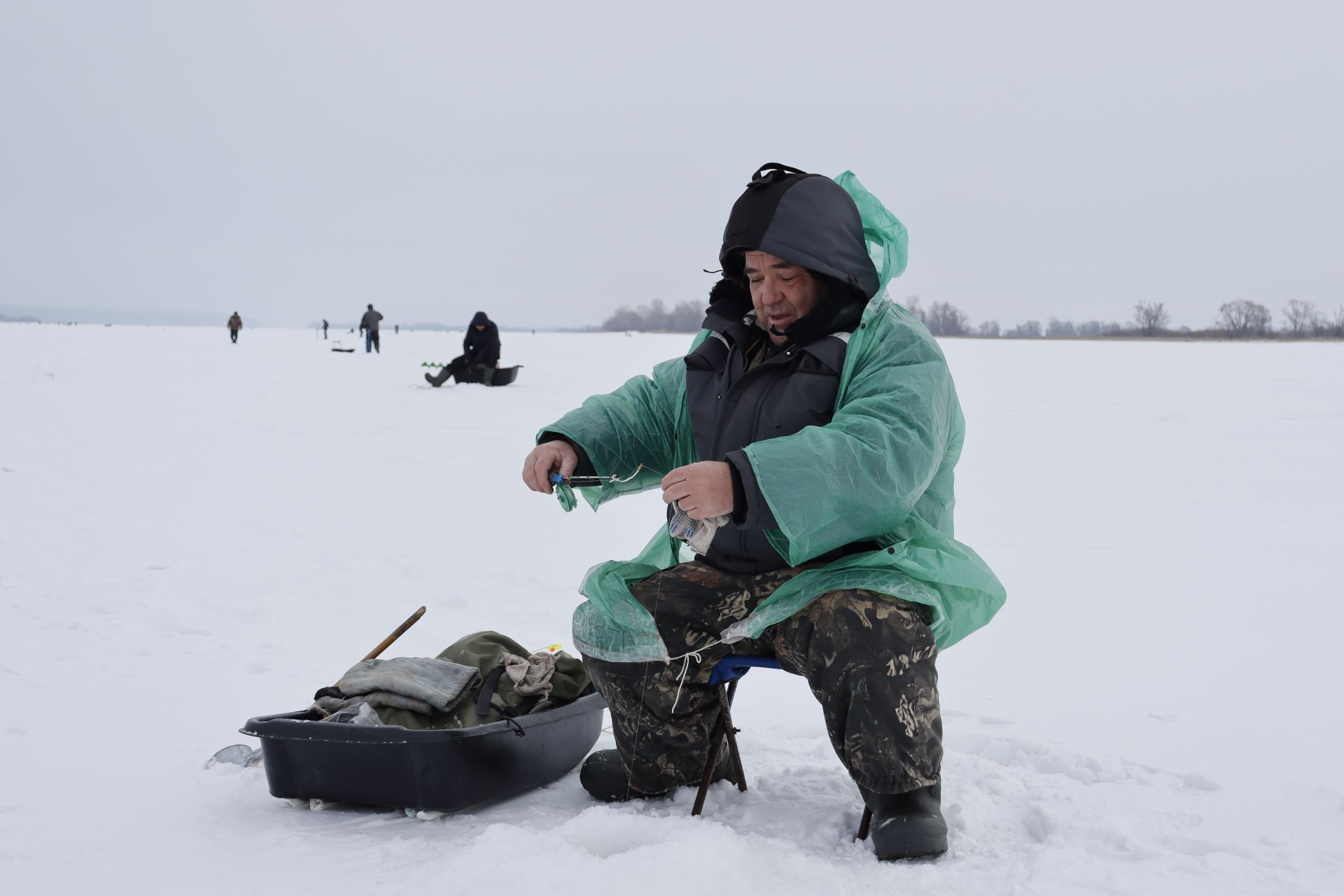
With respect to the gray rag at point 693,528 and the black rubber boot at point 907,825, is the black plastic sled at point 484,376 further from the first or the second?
the black rubber boot at point 907,825

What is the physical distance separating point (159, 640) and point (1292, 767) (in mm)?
3603

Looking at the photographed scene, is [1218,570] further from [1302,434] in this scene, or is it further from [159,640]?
[1302,434]

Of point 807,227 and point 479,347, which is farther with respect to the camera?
point 479,347

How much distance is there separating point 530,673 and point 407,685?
347 millimetres

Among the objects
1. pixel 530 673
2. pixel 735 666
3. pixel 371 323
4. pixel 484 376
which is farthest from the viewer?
pixel 371 323

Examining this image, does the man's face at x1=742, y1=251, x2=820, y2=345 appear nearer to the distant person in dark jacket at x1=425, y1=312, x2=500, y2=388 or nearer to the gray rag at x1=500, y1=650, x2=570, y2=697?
the gray rag at x1=500, y1=650, x2=570, y2=697

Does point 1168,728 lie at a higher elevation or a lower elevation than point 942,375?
lower

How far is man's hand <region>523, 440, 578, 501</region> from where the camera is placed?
266 cm

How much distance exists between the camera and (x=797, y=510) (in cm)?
214

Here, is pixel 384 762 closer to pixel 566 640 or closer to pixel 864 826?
pixel 864 826

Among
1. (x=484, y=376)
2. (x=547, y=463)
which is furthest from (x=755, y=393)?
(x=484, y=376)

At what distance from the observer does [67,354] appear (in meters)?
18.5

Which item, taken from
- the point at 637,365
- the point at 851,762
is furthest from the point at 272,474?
the point at 637,365

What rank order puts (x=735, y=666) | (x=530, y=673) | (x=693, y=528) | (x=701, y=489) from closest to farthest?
1. (x=701, y=489)
2. (x=693, y=528)
3. (x=735, y=666)
4. (x=530, y=673)
